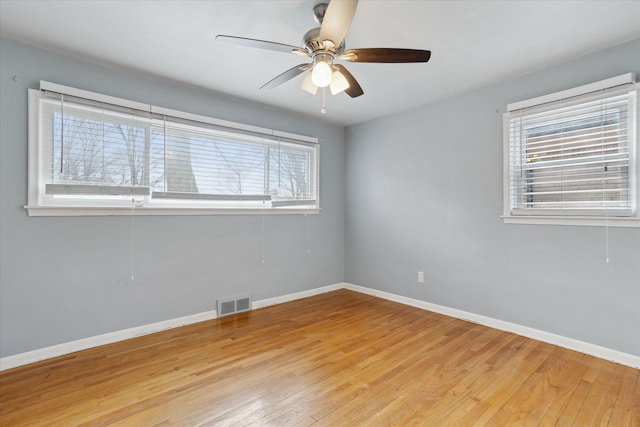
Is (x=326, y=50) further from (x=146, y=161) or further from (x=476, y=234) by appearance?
(x=476, y=234)

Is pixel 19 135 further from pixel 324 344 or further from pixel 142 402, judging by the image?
pixel 324 344

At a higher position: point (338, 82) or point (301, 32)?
point (301, 32)

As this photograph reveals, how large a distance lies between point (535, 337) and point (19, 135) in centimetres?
461

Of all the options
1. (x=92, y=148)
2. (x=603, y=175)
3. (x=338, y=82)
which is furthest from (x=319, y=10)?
(x=603, y=175)

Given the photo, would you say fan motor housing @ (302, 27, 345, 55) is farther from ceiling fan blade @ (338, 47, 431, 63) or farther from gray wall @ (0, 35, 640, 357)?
gray wall @ (0, 35, 640, 357)

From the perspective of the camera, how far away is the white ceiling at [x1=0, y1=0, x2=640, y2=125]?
194 cm

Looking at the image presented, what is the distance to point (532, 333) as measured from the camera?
2828 mm

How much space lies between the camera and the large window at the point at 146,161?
245 cm

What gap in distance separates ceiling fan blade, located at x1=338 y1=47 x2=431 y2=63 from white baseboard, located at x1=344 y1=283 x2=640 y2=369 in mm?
2590

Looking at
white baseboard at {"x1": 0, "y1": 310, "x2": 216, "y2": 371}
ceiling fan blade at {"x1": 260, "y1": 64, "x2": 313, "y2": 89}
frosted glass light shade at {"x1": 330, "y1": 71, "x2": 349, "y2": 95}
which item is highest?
ceiling fan blade at {"x1": 260, "y1": 64, "x2": 313, "y2": 89}

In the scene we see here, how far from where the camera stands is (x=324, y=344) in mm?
2719

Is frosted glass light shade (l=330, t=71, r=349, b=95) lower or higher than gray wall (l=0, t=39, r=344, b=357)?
higher

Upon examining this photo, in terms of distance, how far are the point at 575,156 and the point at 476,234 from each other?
1080 mm

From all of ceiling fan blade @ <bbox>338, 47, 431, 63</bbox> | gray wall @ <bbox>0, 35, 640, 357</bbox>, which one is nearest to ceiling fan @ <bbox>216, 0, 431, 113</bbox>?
ceiling fan blade @ <bbox>338, 47, 431, 63</bbox>
